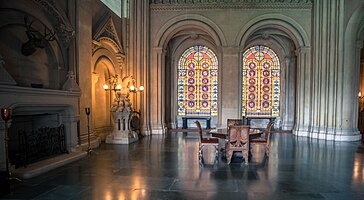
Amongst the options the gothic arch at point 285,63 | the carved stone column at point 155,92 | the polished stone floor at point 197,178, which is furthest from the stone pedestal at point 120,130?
the gothic arch at point 285,63

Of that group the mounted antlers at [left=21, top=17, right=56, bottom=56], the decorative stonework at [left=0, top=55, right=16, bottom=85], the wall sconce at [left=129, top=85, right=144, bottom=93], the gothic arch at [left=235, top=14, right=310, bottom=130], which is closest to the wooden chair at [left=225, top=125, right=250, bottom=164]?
the decorative stonework at [left=0, top=55, right=16, bottom=85]

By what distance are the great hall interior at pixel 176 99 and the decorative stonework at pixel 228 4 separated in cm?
5

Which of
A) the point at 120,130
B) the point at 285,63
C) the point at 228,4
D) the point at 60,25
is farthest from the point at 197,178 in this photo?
the point at 285,63

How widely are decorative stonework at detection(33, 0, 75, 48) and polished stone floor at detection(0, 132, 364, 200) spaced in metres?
3.59

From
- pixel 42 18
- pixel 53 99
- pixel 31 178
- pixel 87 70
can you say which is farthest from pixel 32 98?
pixel 87 70

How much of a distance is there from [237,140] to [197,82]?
10456 mm

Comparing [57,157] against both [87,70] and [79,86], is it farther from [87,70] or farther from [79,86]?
[87,70]

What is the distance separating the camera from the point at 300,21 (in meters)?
12.1

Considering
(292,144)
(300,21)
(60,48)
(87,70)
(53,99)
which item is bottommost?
(292,144)

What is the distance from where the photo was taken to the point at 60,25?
7062mm

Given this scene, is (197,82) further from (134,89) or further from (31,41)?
(31,41)

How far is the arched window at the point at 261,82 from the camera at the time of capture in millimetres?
16672

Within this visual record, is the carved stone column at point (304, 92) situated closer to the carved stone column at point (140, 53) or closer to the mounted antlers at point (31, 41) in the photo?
the carved stone column at point (140, 53)

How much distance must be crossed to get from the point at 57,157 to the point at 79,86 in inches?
92.4
